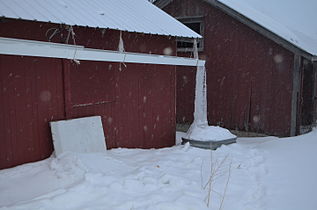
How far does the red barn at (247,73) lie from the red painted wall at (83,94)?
8.45 ft

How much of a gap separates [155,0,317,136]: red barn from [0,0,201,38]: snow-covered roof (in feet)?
7.53

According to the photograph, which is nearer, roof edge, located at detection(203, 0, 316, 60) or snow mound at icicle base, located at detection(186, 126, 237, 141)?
snow mound at icicle base, located at detection(186, 126, 237, 141)

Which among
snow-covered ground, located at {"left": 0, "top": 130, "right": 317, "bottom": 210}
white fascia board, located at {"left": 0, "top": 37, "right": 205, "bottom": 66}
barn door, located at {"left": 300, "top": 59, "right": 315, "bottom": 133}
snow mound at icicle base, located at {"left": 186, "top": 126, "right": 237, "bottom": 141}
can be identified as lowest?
snow-covered ground, located at {"left": 0, "top": 130, "right": 317, "bottom": 210}

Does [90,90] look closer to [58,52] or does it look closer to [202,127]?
[58,52]

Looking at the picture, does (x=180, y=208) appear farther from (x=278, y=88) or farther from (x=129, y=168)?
(x=278, y=88)

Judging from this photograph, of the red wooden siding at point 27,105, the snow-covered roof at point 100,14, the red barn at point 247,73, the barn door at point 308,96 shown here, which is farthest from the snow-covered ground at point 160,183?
the barn door at point 308,96

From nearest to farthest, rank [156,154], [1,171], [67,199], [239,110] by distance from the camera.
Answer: [67,199] → [1,171] → [156,154] → [239,110]

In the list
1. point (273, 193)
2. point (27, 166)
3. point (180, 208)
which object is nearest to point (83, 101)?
point (27, 166)

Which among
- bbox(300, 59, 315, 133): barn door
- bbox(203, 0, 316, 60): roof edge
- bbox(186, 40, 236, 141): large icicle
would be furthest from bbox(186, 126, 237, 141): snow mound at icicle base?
bbox(300, 59, 315, 133): barn door

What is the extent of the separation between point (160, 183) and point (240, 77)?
19.8ft

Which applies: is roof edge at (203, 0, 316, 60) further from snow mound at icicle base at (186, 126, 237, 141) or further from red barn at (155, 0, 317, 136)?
snow mound at icicle base at (186, 126, 237, 141)

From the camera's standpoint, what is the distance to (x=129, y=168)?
5.30 metres

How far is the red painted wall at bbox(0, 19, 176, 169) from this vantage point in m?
4.81

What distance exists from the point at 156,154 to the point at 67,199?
2.96 metres
